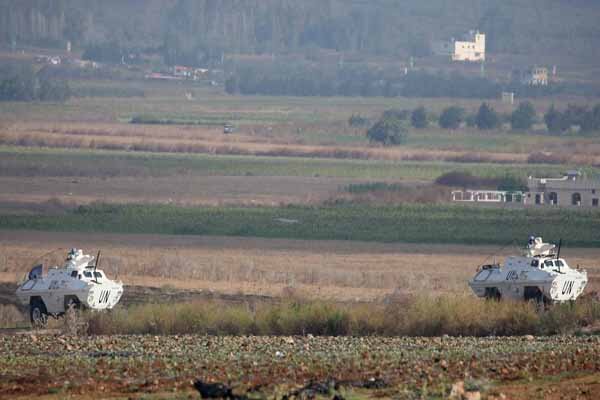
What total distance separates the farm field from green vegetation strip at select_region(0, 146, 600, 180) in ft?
187

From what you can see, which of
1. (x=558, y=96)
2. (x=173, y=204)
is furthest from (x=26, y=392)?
(x=558, y=96)

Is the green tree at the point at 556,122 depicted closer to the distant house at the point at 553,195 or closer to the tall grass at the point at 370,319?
the distant house at the point at 553,195

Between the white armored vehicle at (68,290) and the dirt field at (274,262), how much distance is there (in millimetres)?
6720

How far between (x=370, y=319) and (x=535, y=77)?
162 meters

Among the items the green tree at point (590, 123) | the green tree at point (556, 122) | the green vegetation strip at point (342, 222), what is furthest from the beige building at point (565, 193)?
the green tree at point (590, 123)

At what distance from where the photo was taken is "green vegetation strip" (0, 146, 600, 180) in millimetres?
87188

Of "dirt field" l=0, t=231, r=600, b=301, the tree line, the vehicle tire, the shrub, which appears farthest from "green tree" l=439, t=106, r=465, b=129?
the vehicle tire

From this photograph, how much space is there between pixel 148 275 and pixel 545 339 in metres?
19.0

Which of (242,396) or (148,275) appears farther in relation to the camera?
(148,275)

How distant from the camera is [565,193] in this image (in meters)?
72.8

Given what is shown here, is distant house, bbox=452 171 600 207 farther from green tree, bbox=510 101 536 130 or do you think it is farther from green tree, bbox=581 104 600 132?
green tree, bbox=510 101 536 130

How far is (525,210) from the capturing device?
68125 millimetres

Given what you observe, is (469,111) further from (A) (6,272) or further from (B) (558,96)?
(A) (6,272)

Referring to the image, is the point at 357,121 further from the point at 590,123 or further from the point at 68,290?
the point at 68,290
